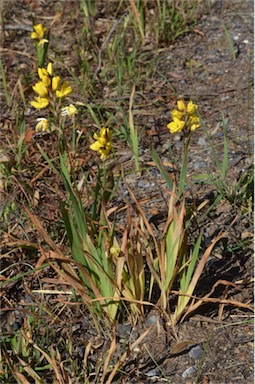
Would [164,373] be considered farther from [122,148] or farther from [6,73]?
[6,73]

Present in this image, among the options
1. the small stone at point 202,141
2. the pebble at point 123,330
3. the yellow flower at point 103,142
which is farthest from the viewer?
the small stone at point 202,141

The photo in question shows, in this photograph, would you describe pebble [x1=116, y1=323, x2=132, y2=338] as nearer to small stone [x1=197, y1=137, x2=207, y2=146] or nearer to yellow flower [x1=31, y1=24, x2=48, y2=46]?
small stone [x1=197, y1=137, x2=207, y2=146]

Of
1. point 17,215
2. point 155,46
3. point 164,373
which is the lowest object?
point 164,373

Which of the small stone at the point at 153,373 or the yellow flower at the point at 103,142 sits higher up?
the yellow flower at the point at 103,142

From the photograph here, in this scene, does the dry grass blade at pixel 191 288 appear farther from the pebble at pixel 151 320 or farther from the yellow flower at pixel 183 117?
the yellow flower at pixel 183 117

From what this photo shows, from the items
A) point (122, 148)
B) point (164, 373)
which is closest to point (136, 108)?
point (122, 148)

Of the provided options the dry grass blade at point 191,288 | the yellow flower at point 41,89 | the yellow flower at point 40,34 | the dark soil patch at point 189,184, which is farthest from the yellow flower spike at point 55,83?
the yellow flower at point 40,34

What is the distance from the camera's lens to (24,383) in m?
2.02

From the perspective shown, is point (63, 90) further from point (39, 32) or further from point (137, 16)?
point (137, 16)

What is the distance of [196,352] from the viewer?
219 centimetres

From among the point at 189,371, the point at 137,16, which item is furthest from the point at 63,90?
the point at 137,16

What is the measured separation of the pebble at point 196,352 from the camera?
2.18 meters

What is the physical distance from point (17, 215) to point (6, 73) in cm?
120

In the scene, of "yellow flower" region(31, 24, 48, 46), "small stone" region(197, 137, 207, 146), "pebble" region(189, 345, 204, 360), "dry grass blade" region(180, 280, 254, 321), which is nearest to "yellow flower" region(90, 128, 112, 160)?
"dry grass blade" region(180, 280, 254, 321)
